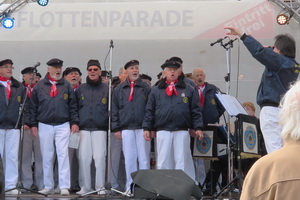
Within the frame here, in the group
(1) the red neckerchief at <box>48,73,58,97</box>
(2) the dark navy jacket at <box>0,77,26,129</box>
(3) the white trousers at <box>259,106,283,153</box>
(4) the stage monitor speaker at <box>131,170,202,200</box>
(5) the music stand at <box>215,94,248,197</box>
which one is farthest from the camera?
(1) the red neckerchief at <box>48,73,58,97</box>

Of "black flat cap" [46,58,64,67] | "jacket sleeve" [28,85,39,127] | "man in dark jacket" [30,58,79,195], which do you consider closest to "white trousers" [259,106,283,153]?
"man in dark jacket" [30,58,79,195]

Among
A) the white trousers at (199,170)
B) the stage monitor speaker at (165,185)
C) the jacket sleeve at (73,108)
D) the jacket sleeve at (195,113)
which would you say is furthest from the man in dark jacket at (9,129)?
the stage monitor speaker at (165,185)

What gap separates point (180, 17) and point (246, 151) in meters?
4.94

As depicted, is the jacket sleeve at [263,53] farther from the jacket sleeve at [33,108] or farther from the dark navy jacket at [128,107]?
the jacket sleeve at [33,108]

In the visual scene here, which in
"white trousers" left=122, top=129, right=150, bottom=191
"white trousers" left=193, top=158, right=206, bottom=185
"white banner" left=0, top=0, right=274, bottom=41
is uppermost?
"white banner" left=0, top=0, right=274, bottom=41

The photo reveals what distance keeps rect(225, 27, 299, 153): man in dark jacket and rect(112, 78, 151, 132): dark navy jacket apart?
2.52 metres

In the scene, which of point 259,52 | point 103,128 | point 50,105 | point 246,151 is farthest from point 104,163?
point 259,52

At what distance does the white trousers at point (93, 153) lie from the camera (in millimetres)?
9047

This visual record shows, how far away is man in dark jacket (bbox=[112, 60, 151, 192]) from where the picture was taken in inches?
350

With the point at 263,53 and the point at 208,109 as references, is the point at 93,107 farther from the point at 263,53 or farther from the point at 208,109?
the point at 263,53

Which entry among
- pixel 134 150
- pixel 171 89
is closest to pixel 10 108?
pixel 134 150

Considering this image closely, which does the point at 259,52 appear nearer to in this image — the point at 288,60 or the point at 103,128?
the point at 288,60

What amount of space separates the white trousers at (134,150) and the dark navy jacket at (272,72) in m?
2.56

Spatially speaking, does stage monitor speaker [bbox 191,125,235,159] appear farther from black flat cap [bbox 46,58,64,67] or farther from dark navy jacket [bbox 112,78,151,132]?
black flat cap [bbox 46,58,64,67]
